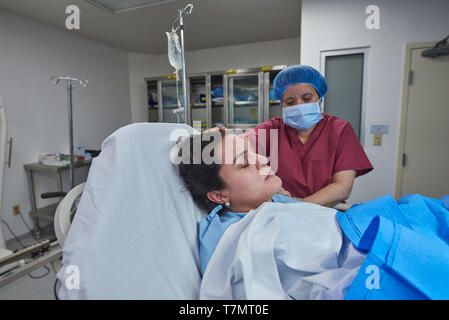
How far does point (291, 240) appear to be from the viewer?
70 centimetres

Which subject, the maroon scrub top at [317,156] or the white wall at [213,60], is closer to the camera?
the maroon scrub top at [317,156]

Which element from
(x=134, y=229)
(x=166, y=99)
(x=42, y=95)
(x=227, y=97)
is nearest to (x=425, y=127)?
(x=227, y=97)

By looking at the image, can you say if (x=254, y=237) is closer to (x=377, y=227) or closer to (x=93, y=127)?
(x=377, y=227)

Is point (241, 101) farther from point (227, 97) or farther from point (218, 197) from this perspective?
point (218, 197)

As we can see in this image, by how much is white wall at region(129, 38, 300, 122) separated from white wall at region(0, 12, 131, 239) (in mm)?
553

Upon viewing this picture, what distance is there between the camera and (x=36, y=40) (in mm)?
2824

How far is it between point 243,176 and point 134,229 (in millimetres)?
426

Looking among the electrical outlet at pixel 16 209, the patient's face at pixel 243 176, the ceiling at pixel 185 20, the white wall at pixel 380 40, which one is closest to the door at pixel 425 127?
the white wall at pixel 380 40

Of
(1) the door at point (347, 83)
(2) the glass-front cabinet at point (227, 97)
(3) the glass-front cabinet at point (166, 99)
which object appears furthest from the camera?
(3) the glass-front cabinet at point (166, 99)

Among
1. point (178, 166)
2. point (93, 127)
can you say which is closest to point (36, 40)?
point (93, 127)

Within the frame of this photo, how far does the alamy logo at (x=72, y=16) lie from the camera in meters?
2.39

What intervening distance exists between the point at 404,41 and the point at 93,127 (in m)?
3.65

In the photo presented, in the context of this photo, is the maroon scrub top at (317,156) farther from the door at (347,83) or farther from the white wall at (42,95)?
the white wall at (42,95)

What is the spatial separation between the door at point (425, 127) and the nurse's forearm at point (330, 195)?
148cm
